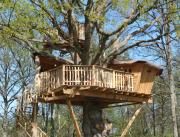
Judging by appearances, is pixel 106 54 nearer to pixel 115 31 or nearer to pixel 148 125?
pixel 115 31

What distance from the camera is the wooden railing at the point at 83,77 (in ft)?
50.8

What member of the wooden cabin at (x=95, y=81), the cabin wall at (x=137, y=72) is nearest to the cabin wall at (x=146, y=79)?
the wooden cabin at (x=95, y=81)

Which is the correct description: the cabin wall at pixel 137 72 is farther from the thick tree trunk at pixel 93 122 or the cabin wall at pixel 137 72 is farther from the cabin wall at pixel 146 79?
the thick tree trunk at pixel 93 122

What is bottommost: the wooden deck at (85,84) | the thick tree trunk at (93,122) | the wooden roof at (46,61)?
the thick tree trunk at (93,122)

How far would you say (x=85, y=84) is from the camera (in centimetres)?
1542

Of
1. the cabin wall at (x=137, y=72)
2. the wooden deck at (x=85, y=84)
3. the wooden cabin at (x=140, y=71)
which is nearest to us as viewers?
the wooden deck at (x=85, y=84)

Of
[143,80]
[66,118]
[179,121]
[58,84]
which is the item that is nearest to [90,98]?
[58,84]

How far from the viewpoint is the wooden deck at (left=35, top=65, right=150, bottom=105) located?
1546cm

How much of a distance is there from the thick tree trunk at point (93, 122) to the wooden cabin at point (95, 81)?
42 cm

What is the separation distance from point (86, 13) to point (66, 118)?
88.5 feet

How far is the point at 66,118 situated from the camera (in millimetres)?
40906

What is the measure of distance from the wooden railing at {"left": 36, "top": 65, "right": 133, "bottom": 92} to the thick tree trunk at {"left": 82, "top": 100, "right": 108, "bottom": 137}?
1.42 meters

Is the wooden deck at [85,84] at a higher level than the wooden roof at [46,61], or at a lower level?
lower

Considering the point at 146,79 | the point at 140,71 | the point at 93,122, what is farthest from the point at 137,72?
the point at 93,122
